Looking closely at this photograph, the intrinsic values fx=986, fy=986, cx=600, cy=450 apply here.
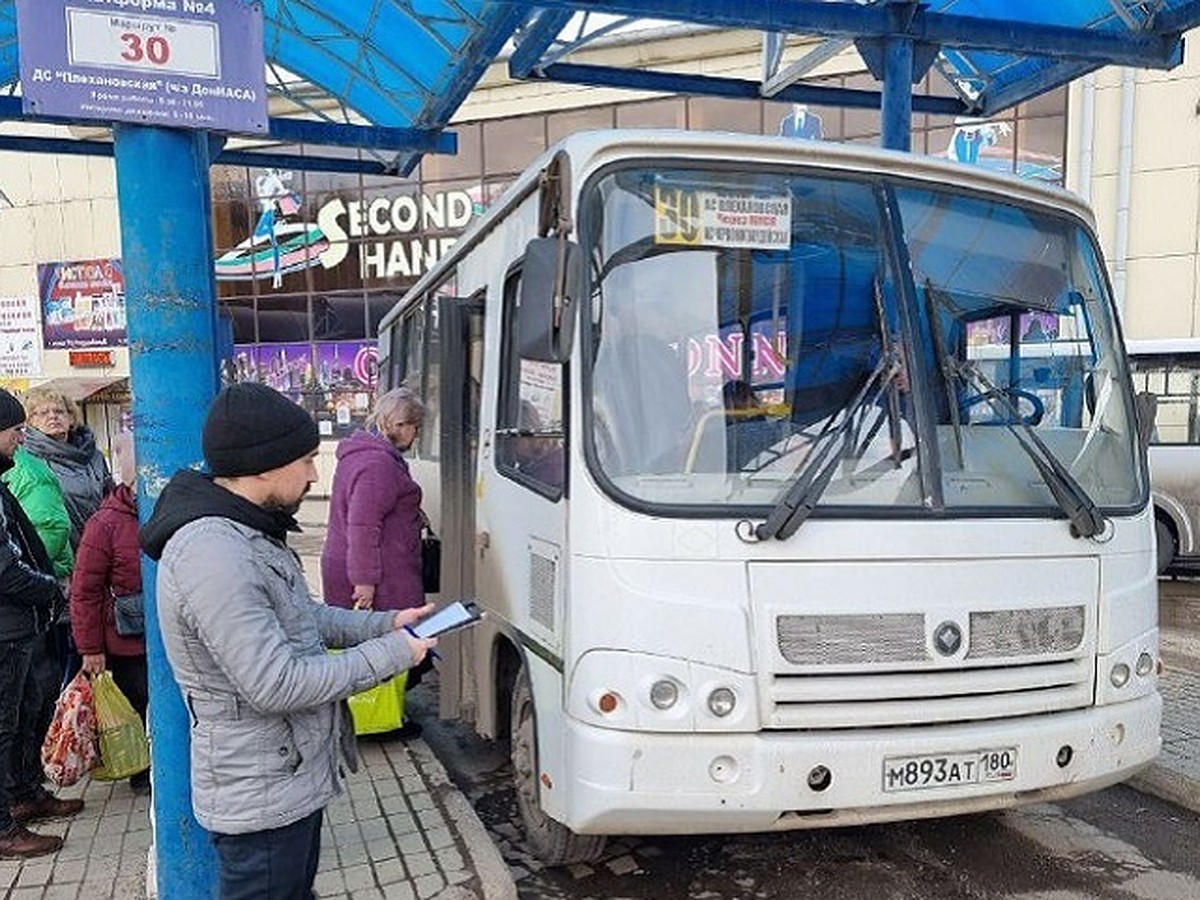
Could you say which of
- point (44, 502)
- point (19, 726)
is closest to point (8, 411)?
point (44, 502)

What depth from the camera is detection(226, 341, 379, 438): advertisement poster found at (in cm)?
2084

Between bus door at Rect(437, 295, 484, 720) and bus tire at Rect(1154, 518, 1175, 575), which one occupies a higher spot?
bus door at Rect(437, 295, 484, 720)

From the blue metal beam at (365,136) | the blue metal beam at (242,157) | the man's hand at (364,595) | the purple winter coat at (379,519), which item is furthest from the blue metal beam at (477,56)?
the man's hand at (364,595)

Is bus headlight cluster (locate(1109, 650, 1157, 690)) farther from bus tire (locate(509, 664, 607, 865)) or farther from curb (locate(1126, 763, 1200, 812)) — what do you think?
bus tire (locate(509, 664, 607, 865))

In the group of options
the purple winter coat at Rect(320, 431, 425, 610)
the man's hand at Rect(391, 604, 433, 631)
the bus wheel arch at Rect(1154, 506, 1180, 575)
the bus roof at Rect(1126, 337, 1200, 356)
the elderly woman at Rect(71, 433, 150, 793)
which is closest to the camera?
the man's hand at Rect(391, 604, 433, 631)

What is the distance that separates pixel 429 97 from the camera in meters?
7.77

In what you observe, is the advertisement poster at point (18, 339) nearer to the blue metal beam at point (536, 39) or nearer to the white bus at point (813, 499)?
the blue metal beam at point (536, 39)

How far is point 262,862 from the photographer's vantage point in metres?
A: 2.31

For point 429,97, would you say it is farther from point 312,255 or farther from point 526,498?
point 312,255

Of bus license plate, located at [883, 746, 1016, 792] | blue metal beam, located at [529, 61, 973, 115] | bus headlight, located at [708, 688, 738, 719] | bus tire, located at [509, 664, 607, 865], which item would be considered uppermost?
blue metal beam, located at [529, 61, 973, 115]

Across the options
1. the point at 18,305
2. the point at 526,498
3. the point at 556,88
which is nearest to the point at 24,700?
the point at 526,498

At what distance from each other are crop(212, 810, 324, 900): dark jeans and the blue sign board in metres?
2.00

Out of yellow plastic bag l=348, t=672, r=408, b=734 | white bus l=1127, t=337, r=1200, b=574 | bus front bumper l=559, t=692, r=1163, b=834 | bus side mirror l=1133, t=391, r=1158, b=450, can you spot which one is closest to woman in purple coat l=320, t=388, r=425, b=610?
yellow plastic bag l=348, t=672, r=408, b=734

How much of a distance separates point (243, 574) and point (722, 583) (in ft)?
4.81
